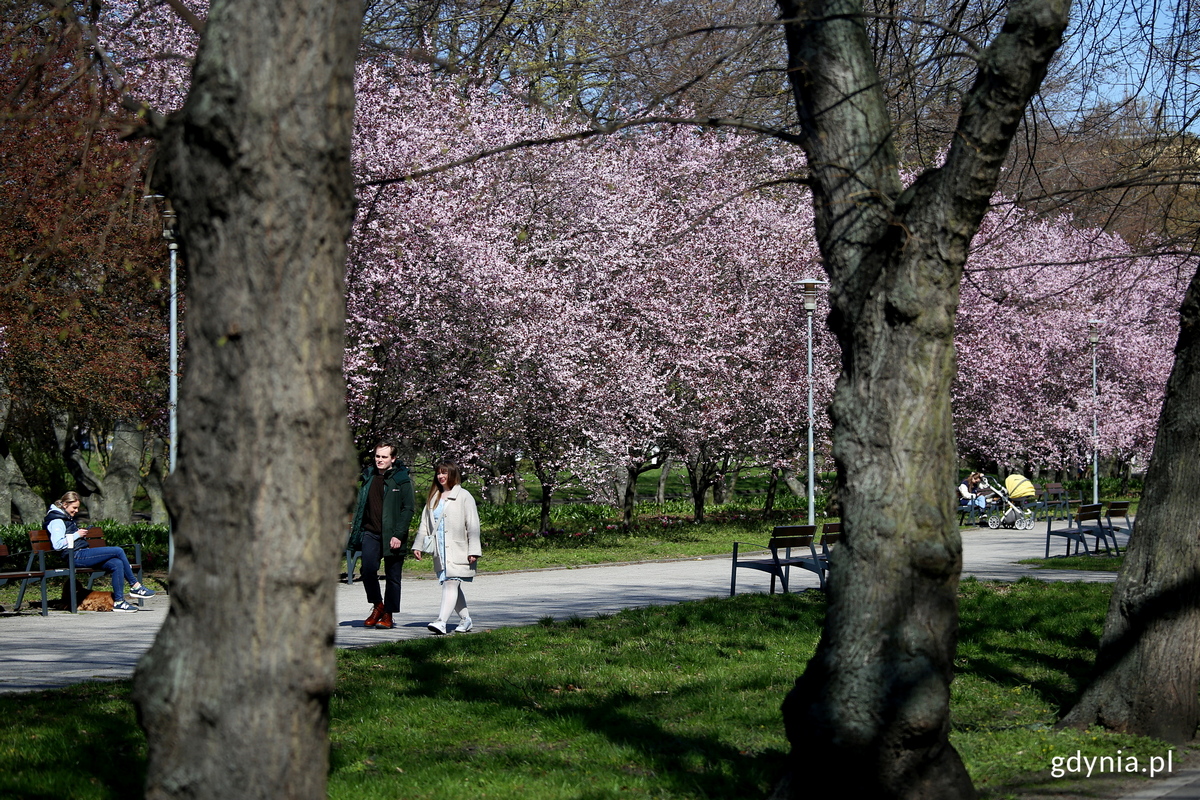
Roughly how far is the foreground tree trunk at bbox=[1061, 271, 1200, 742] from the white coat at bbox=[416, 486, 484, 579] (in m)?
5.78

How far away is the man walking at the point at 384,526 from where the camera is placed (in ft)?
38.2

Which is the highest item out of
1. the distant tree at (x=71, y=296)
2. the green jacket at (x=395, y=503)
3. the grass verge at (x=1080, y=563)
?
the distant tree at (x=71, y=296)

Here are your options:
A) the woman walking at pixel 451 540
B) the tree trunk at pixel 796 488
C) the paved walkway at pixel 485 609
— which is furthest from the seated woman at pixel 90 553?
the tree trunk at pixel 796 488

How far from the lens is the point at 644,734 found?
6.54 m

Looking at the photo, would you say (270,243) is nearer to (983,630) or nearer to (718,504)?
(983,630)

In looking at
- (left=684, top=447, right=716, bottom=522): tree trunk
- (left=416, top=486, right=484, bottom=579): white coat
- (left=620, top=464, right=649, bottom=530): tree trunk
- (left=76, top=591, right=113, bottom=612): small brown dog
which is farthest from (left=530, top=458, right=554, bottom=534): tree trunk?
(left=416, top=486, right=484, bottom=579): white coat

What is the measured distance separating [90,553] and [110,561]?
24cm

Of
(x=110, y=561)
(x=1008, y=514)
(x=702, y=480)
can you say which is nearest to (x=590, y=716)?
(x=110, y=561)

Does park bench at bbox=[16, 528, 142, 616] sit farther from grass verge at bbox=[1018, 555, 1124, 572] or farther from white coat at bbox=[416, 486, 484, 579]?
grass verge at bbox=[1018, 555, 1124, 572]

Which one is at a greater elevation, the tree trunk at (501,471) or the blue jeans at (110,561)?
the tree trunk at (501,471)

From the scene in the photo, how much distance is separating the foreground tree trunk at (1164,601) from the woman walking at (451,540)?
228 inches

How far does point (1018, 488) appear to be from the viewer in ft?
101

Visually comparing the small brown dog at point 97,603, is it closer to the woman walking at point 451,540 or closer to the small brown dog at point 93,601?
the small brown dog at point 93,601

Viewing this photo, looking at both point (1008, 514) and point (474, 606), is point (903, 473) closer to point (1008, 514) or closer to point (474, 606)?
point (474, 606)
